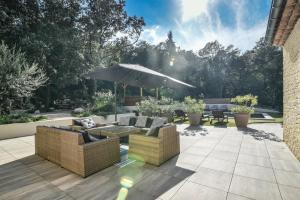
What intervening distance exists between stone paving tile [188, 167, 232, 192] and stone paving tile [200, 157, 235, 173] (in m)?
0.17

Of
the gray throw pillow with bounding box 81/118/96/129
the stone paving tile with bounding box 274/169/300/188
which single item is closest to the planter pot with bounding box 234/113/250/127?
the stone paving tile with bounding box 274/169/300/188

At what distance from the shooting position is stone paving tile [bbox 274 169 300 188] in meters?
2.95

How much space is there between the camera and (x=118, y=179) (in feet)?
10.2

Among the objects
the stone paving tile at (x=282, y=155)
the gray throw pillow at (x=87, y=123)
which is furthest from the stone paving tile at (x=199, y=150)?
the gray throw pillow at (x=87, y=123)

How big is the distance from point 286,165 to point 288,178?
72cm

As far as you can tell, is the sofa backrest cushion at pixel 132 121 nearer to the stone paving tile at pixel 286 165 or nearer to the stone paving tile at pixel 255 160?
the stone paving tile at pixel 255 160

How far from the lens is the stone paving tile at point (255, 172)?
3.17 m

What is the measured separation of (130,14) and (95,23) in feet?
11.8

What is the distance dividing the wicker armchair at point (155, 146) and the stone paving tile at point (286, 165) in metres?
2.15

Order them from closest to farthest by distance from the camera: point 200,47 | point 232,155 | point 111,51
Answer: point 232,155 < point 111,51 < point 200,47

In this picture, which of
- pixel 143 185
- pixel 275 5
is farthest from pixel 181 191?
pixel 275 5

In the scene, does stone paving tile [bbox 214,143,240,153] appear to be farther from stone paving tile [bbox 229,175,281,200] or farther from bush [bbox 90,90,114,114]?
bush [bbox 90,90,114,114]

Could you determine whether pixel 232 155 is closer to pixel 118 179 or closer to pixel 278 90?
pixel 118 179

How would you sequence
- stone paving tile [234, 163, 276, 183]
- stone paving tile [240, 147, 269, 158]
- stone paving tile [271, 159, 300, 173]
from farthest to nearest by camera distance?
1. stone paving tile [240, 147, 269, 158]
2. stone paving tile [271, 159, 300, 173]
3. stone paving tile [234, 163, 276, 183]
